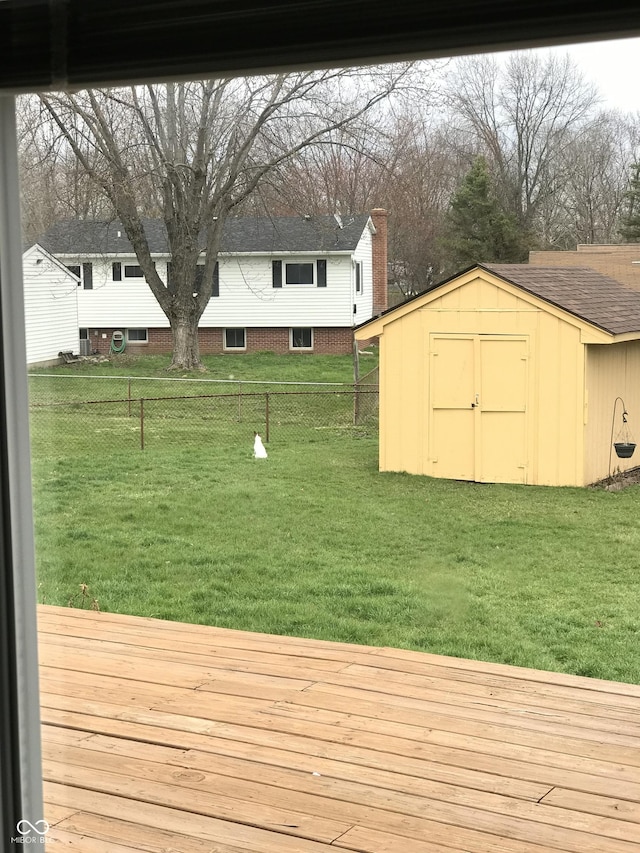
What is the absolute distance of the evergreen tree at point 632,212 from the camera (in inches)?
54.2

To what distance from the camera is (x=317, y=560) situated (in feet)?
10.2

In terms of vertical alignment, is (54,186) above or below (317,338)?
above

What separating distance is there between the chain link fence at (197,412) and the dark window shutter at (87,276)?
186 millimetres

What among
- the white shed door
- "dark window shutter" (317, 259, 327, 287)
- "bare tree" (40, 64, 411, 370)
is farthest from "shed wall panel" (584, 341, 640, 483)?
"bare tree" (40, 64, 411, 370)

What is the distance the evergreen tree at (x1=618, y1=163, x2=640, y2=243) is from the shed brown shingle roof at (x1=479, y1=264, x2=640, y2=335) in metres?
0.25

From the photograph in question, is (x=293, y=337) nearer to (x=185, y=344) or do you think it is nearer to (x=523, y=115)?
(x=185, y=344)

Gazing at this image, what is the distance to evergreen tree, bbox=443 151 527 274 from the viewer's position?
Answer: 150 cm

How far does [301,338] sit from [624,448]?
0.72 meters

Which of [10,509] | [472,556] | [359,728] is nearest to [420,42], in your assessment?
[10,509]

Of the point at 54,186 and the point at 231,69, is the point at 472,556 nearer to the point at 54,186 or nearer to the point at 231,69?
the point at 54,186

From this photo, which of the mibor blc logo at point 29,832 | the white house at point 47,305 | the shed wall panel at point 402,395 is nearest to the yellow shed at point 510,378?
the shed wall panel at point 402,395

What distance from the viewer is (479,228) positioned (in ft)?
5.36

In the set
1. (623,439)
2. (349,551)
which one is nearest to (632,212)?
(623,439)

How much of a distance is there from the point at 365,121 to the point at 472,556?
1.30 meters
